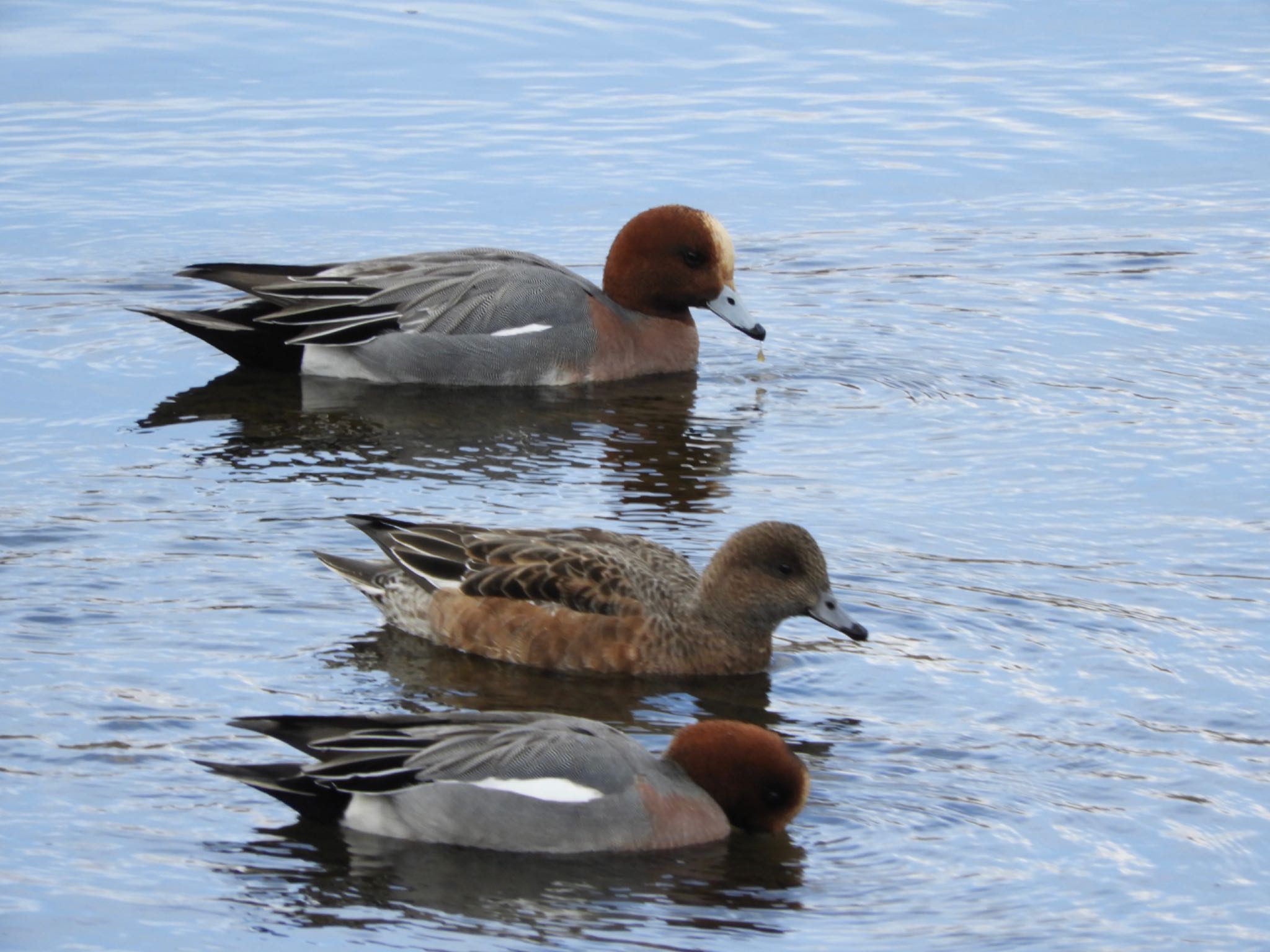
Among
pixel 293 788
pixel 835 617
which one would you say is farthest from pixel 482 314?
pixel 293 788

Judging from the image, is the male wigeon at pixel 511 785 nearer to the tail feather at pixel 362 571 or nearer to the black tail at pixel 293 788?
the black tail at pixel 293 788

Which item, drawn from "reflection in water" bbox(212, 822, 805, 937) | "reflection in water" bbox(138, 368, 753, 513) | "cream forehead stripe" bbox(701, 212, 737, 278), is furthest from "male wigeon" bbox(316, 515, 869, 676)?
"cream forehead stripe" bbox(701, 212, 737, 278)

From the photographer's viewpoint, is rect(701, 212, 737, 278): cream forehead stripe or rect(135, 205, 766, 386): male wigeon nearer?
rect(135, 205, 766, 386): male wigeon

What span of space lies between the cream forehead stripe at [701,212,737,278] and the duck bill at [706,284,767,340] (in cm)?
13

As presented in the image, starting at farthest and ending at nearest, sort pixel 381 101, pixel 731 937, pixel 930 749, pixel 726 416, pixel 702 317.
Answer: pixel 381 101, pixel 702 317, pixel 726 416, pixel 930 749, pixel 731 937

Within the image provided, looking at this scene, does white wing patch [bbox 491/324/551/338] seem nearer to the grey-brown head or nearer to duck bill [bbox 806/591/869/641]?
the grey-brown head

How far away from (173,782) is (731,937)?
192cm

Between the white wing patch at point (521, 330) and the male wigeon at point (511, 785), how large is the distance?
553 cm

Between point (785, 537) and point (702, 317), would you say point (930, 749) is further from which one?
point (702, 317)

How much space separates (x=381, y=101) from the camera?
54.4 feet

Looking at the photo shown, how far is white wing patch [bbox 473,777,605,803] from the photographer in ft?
20.9

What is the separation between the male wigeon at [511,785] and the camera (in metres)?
6.38

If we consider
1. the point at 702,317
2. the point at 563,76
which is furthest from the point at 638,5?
the point at 702,317

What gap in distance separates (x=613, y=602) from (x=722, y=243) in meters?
4.75
